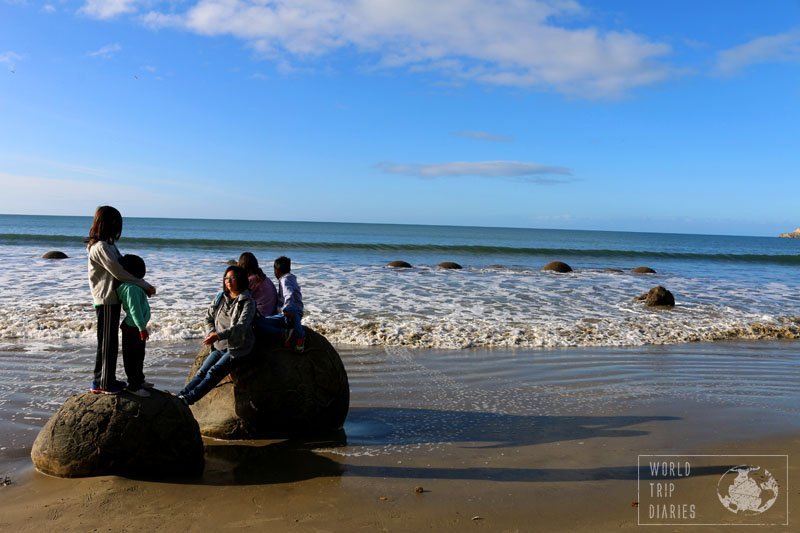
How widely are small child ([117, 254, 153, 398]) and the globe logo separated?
4.28 metres

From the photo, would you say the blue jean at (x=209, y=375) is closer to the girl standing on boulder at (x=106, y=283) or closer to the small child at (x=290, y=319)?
the small child at (x=290, y=319)

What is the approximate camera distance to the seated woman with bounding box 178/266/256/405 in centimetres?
525

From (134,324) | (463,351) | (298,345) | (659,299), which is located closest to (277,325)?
(298,345)

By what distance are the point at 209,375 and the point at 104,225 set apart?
1.56 meters

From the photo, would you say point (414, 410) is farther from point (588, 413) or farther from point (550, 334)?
point (550, 334)

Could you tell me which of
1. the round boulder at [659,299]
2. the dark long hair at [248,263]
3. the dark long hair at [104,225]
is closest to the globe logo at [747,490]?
the dark long hair at [248,263]

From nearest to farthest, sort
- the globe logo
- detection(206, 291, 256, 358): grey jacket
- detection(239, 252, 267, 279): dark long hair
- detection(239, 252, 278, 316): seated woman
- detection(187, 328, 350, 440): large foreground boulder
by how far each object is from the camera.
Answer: the globe logo, detection(206, 291, 256, 358): grey jacket, detection(187, 328, 350, 440): large foreground boulder, detection(239, 252, 267, 279): dark long hair, detection(239, 252, 278, 316): seated woman

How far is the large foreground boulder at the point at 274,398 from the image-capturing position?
5.38 metres

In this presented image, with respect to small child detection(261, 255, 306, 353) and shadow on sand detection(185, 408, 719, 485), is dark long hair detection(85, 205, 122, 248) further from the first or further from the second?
shadow on sand detection(185, 408, 719, 485)

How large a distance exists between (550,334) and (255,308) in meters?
6.88

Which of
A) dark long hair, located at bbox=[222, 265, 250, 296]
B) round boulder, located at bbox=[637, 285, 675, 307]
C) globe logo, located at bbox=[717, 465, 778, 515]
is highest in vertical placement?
dark long hair, located at bbox=[222, 265, 250, 296]

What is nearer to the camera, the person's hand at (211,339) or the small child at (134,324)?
the small child at (134,324)

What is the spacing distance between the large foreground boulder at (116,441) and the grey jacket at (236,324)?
767mm

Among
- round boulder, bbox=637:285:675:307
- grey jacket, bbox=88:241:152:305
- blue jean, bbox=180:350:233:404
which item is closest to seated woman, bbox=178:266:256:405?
blue jean, bbox=180:350:233:404
